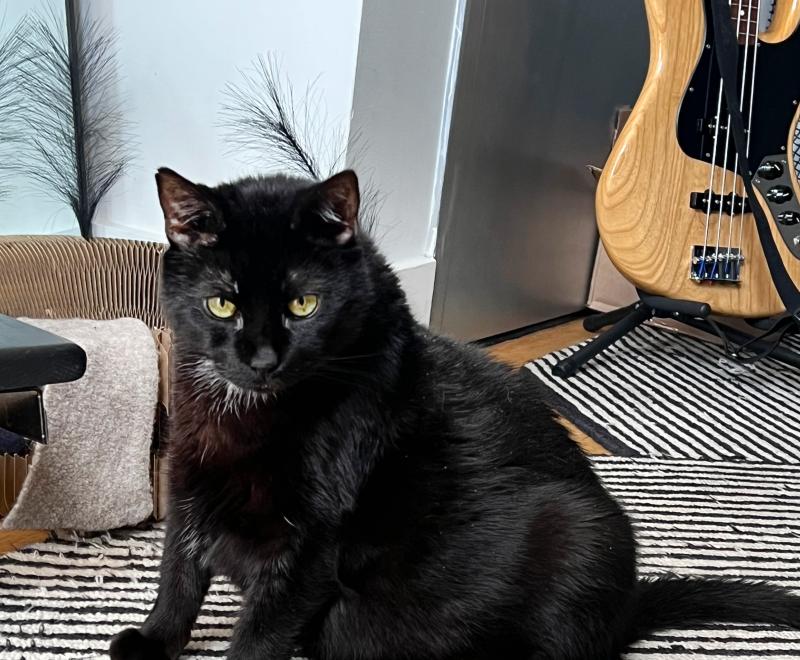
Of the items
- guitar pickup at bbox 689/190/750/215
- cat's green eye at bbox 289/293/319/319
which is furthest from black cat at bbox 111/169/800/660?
guitar pickup at bbox 689/190/750/215

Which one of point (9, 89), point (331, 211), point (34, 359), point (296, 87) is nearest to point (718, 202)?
point (296, 87)

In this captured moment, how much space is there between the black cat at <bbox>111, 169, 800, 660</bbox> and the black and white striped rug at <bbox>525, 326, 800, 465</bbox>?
708 millimetres

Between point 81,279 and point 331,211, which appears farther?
point 81,279

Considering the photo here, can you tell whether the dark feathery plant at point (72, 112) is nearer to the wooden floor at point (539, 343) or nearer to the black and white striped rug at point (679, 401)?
the wooden floor at point (539, 343)

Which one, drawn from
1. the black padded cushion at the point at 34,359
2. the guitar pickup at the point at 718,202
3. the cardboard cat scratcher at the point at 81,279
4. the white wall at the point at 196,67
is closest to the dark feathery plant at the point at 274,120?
the white wall at the point at 196,67

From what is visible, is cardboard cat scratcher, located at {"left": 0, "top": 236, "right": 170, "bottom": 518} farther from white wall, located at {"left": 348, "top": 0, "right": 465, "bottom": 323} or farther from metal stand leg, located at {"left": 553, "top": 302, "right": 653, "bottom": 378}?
metal stand leg, located at {"left": 553, "top": 302, "right": 653, "bottom": 378}

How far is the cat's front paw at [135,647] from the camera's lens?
761 mm

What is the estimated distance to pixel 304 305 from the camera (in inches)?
27.9

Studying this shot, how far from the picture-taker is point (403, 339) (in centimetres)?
78

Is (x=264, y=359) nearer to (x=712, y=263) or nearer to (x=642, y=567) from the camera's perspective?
(x=642, y=567)

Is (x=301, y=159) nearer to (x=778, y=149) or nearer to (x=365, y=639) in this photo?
(x=365, y=639)

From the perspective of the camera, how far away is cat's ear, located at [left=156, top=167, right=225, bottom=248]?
0.69m

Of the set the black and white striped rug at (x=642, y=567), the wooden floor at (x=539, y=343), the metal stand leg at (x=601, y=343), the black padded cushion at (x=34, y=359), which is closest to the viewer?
the black padded cushion at (x=34, y=359)

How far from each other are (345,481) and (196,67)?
1091 millimetres
